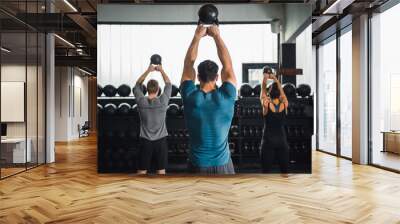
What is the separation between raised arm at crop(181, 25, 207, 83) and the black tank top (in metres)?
1.29

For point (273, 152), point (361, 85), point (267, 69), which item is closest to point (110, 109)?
point (267, 69)

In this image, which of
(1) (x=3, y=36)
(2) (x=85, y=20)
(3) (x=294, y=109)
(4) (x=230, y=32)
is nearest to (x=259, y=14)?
(4) (x=230, y=32)

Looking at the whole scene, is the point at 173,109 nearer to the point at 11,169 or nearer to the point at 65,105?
the point at 11,169

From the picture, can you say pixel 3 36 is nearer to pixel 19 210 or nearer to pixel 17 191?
pixel 17 191

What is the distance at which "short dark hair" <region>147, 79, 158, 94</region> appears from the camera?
561 cm

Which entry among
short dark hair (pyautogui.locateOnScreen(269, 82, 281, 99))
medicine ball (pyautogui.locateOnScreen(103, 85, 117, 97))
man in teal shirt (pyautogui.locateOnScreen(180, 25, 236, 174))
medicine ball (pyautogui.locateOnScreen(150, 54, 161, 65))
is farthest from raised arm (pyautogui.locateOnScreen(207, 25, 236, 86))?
medicine ball (pyautogui.locateOnScreen(103, 85, 117, 97))

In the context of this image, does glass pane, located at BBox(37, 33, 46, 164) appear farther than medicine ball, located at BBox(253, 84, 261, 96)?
Yes

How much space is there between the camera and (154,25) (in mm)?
5645

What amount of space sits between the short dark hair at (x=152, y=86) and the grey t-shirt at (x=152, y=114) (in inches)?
4.5

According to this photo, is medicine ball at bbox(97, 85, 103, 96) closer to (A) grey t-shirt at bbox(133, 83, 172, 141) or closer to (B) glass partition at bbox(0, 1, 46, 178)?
(A) grey t-shirt at bbox(133, 83, 172, 141)

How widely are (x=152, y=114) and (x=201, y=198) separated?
1804 millimetres

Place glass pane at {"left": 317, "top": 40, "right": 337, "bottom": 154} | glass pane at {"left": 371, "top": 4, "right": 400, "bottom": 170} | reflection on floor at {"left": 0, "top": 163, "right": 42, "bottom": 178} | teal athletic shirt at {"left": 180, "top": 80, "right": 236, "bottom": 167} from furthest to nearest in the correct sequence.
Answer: glass pane at {"left": 317, "top": 40, "right": 337, "bottom": 154}, glass pane at {"left": 371, "top": 4, "right": 400, "bottom": 170}, reflection on floor at {"left": 0, "top": 163, "right": 42, "bottom": 178}, teal athletic shirt at {"left": 180, "top": 80, "right": 236, "bottom": 167}

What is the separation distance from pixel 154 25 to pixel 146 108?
1.23 m

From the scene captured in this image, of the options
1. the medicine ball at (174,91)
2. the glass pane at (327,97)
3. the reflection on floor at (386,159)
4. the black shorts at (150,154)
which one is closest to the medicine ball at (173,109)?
the medicine ball at (174,91)
